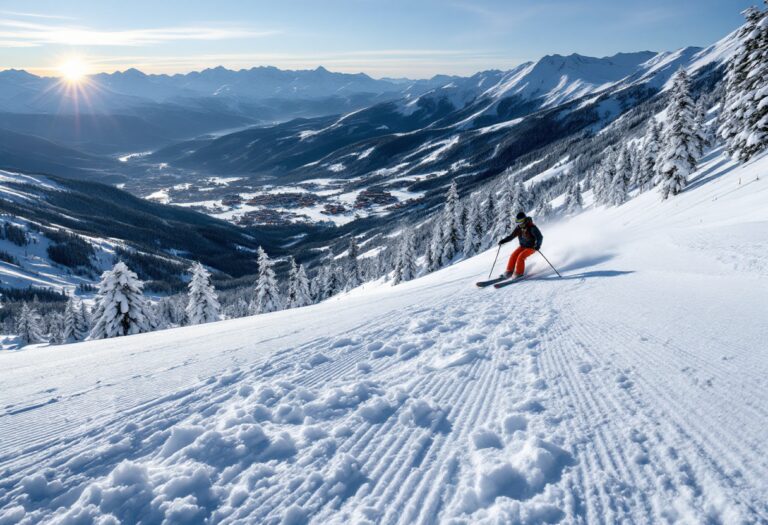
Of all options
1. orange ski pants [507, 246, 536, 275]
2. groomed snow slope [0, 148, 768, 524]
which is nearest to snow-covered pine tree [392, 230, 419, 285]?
orange ski pants [507, 246, 536, 275]

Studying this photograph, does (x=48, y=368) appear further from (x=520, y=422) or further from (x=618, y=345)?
(x=618, y=345)

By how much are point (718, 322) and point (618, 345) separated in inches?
68.2

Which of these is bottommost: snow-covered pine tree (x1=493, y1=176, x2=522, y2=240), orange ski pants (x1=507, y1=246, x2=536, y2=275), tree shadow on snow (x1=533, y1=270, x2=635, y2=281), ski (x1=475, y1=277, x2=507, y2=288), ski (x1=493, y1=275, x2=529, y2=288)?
tree shadow on snow (x1=533, y1=270, x2=635, y2=281)

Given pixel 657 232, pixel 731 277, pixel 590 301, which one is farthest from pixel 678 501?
pixel 657 232

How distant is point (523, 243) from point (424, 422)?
9060 millimetres

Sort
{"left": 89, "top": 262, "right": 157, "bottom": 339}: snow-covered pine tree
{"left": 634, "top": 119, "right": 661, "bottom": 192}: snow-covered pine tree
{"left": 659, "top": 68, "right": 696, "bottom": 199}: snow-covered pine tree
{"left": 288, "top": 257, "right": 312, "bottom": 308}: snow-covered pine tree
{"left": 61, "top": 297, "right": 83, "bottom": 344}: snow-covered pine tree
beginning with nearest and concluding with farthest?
{"left": 89, "top": 262, "right": 157, "bottom": 339}: snow-covered pine tree
{"left": 659, "top": 68, "right": 696, "bottom": 199}: snow-covered pine tree
{"left": 61, "top": 297, "right": 83, "bottom": 344}: snow-covered pine tree
{"left": 634, "top": 119, "right": 661, "bottom": 192}: snow-covered pine tree
{"left": 288, "top": 257, "right": 312, "bottom": 308}: snow-covered pine tree

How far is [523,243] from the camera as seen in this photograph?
40.2ft

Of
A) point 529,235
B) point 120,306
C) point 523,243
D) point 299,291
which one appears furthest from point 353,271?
point 529,235

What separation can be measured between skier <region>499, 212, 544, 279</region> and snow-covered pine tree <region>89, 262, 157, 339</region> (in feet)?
87.9

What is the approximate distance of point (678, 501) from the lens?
2.98 meters

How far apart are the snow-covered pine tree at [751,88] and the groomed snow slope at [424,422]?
2469 cm

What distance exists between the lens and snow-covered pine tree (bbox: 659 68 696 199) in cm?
3005

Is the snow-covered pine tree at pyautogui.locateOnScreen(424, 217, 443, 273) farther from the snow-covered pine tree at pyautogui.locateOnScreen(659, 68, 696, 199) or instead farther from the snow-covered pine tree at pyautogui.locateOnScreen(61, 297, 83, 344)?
the snow-covered pine tree at pyautogui.locateOnScreen(61, 297, 83, 344)

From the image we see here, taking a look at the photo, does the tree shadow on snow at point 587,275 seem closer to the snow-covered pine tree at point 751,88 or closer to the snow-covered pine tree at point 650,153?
the snow-covered pine tree at point 751,88
